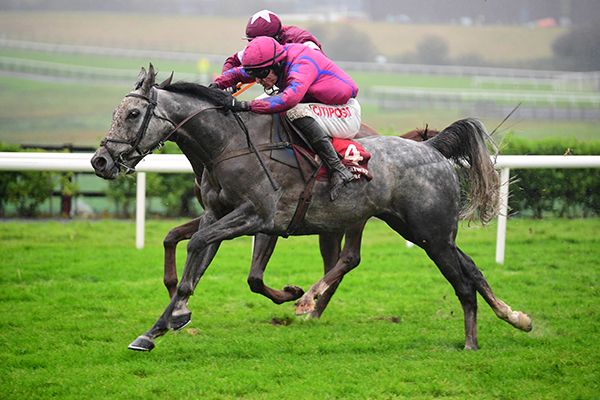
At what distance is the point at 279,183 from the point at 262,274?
767mm

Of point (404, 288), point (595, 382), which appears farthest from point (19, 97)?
point (595, 382)

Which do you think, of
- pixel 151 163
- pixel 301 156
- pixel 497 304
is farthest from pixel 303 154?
pixel 151 163

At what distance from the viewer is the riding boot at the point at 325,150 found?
217 inches

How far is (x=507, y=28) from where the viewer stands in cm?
1730

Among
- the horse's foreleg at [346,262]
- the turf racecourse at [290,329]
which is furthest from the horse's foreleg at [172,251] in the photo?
the horse's foreleg at [346,262]

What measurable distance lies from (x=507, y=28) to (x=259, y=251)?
40.9ft

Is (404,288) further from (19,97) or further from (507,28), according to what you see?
(19,97)

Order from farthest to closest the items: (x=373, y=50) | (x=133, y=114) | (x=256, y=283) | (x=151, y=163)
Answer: (x=373, y=50) < (x=151, y=163) < (x=256, y=283) < (x=133, y=114)

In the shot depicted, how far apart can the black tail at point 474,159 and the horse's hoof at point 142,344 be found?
2.29 meters

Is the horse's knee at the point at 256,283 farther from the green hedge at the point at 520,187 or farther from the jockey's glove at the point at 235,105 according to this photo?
the green hedge at the point at 520,187

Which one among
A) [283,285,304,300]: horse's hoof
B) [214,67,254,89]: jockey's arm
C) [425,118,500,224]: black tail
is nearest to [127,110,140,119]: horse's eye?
[214,67,254,89]: jockey's arm

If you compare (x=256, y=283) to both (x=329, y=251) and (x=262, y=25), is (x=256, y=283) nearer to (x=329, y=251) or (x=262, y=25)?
(x=329, y=251)

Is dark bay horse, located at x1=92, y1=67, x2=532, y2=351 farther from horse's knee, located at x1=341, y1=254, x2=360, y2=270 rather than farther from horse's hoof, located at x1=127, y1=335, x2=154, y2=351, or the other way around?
horse's knee, located at x1=341, y1=254, x2=360, y2=270

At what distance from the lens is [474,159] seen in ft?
20.1
